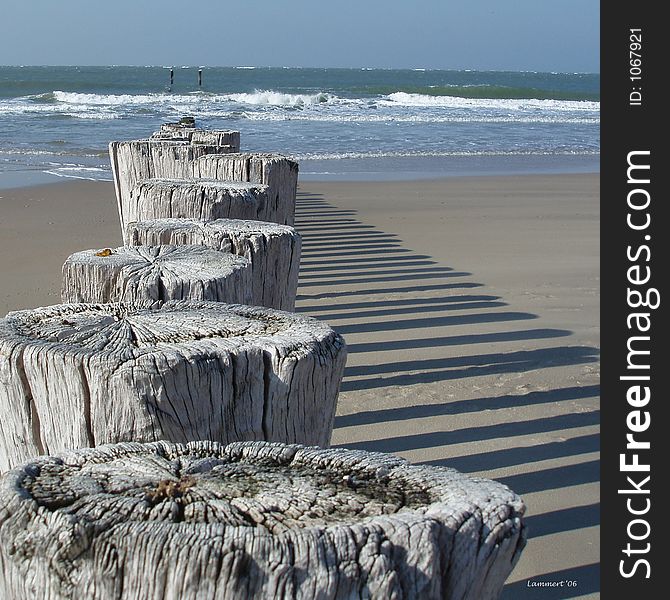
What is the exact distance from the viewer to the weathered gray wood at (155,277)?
2.69 metres

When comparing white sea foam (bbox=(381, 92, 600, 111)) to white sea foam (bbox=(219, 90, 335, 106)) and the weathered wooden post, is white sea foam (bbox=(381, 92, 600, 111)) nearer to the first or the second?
white sea foam (bbox=(219, 90, 335, 106))

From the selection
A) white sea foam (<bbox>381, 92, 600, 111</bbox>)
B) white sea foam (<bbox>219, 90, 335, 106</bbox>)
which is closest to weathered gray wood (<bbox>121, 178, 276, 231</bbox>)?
white sea foam (<bbox>381, 92, 600, 111</bbox>)

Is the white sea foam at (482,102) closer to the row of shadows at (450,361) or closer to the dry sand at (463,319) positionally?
the dry sand at (463,319)

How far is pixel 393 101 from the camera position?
42281 mm

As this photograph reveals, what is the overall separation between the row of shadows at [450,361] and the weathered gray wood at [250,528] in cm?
182

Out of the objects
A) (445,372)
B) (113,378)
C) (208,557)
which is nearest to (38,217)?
(445,372)

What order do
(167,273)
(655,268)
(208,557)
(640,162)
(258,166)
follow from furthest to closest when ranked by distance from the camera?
1. (258,166)
2. (640,162)
3. (655,268)
4. (167,273)
5. (208,557)

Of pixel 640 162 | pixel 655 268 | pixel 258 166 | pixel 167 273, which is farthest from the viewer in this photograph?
pixel 258 166

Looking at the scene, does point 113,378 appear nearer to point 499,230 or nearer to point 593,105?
point 499,230

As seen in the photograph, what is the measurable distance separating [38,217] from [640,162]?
7126 mm

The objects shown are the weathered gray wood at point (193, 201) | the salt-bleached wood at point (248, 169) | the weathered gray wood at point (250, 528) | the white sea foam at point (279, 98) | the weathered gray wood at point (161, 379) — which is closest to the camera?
the weathered gray wood at point (250, 528)

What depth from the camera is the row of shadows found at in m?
3.86

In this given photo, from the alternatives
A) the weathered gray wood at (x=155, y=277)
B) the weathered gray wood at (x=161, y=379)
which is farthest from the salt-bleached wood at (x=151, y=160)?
the weathered gray wood at (x=161, y=379)

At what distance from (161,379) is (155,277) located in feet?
3.14
